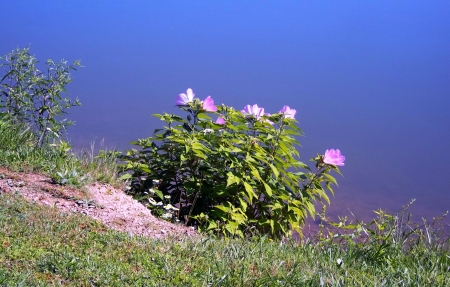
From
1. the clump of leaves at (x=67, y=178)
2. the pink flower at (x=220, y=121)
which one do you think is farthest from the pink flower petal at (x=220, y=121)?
the clump of leaves at (x=67, y=178)

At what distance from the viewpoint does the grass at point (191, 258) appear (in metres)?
3.60

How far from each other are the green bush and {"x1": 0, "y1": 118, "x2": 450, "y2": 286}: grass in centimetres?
65

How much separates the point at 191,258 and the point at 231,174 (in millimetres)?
1666

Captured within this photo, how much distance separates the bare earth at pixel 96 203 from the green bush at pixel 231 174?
1.37 ft

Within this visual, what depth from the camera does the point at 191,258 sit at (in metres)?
4.06

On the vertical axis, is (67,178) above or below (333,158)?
below

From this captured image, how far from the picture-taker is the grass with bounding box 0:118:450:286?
360 centimetres

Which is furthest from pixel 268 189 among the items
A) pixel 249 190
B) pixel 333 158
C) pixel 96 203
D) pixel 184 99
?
pixel 96 203

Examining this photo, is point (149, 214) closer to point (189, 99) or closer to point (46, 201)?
point (46, 201)

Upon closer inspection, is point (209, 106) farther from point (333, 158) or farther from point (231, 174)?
point (333, 158)

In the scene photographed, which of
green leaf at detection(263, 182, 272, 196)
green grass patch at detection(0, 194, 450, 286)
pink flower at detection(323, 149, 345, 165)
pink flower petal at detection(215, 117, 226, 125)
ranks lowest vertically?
green grass patch at detection(0, 194, 450, 286)

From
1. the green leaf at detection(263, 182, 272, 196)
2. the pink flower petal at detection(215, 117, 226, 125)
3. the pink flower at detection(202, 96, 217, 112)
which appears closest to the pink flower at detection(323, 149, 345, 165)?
the green leaf at detection(263, 182, 272, 196)

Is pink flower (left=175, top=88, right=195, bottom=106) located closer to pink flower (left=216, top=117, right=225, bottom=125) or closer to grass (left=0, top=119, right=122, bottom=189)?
pink flower (left=216, top=117, right=225, bottom=125)

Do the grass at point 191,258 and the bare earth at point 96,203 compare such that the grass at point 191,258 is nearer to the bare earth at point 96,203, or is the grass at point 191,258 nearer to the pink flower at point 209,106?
the bare earth at point 96,203
